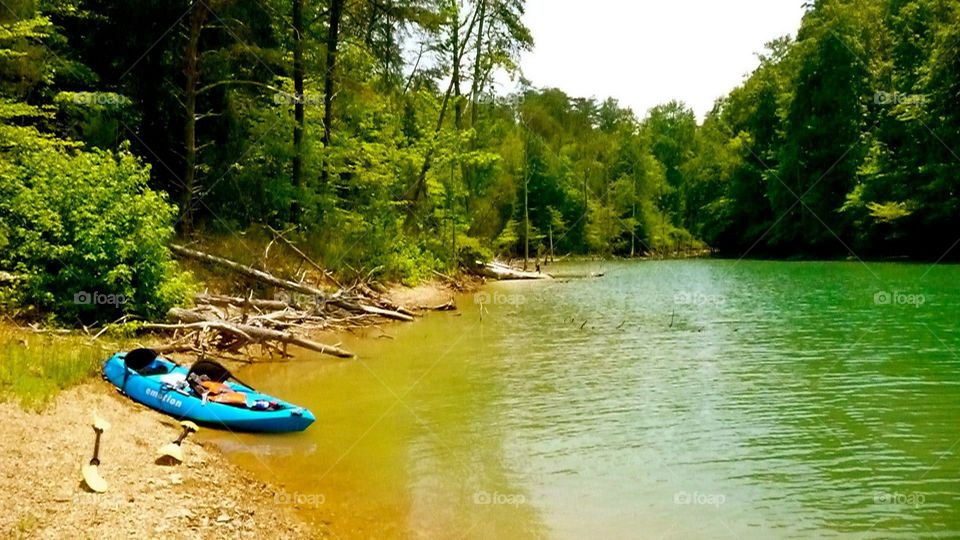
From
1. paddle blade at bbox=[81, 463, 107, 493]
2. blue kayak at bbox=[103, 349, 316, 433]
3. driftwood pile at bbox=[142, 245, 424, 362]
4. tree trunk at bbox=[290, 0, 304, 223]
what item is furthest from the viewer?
tree trunk at bbox=[290, 0, 304, 223]

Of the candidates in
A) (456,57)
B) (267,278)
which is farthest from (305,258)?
(456,57)

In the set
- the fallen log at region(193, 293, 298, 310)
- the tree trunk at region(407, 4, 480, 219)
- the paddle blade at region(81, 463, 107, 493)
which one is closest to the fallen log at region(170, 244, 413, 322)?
the fallen log at region(193, 293, 298, 310)

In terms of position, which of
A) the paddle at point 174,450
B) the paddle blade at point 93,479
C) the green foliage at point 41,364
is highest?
the green foliage at point 41,364

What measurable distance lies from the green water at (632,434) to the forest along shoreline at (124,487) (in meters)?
0.47

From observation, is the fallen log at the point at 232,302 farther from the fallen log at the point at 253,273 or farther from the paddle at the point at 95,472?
the paddle at the point at 95,472

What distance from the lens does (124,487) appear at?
6.81 meters

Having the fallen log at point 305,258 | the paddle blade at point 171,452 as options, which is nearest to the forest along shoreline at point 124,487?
the paddle blade at point 171,452

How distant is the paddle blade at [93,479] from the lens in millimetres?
6469

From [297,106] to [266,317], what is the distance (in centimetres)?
1080

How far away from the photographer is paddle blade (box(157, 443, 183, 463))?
314 inches

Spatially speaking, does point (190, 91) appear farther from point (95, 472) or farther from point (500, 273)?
point (500, 273)

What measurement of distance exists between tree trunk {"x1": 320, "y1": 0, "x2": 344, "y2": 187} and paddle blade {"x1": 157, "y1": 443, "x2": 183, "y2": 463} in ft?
61.9

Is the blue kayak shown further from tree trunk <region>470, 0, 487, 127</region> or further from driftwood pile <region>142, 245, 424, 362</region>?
tree trunk <region>470, 0, 487, 127</region>

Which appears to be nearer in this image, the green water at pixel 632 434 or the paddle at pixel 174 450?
the green water at pixel 632 434
